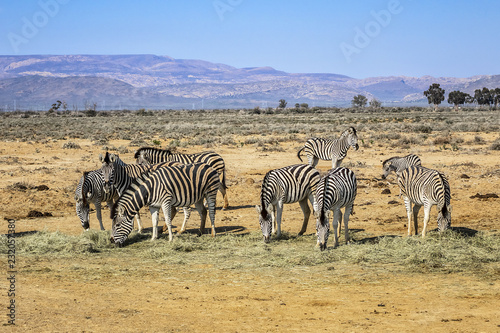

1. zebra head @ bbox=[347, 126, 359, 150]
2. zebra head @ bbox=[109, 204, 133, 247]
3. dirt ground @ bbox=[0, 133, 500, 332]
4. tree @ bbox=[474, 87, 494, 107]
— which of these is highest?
tree @ bbox=[474, 87, 494, 107]

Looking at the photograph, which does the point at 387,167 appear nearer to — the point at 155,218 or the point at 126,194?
the point at 155,218

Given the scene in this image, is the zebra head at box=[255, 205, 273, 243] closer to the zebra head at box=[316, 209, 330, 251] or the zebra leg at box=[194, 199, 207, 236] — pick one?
the zebra head at box=[316, 209, 330, 251]

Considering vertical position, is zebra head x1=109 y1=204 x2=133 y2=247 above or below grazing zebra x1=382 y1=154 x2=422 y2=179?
below

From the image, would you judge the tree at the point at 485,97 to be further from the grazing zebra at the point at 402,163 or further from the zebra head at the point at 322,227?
the zebra head at the point at 322,227

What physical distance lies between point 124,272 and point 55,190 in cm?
1113

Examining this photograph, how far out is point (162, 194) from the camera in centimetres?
1304

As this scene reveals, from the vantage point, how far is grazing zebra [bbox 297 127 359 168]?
72.5 feet

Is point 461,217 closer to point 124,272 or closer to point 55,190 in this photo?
point 124,272

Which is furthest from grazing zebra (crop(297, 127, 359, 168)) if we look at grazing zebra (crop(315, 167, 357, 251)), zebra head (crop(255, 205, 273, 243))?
zebra head (crop(255, 205, 273, 243))

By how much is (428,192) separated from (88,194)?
826 centimetres

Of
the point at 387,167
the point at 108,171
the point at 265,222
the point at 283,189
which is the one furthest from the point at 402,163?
the point at 108,171

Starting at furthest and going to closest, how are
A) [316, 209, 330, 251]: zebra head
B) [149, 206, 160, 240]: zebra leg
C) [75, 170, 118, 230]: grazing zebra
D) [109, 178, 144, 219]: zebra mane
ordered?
1. [75, 170, 118, 230]: grazing zebra
2. [149, 206, 160, 240]: zebra leg
3. [109, 178, 144, 219]: zebra mane
4. [316, 209, 330, 251]: zebra head

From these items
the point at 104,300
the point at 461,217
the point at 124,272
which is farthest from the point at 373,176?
the point at 104,300

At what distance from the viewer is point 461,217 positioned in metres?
16.1
